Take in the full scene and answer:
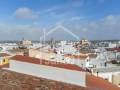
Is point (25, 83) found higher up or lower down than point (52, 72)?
lower down

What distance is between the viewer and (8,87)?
5.69 m

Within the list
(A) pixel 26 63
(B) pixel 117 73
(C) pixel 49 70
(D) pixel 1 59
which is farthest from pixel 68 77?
(D) pixel 1 59

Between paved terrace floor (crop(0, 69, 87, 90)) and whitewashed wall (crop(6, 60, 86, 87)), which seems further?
paved terrace floor (crop(0, 69, 87, 90))

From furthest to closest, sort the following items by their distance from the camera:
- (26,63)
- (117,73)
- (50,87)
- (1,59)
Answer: (1,59), (117,73), (26,63), (50,87)

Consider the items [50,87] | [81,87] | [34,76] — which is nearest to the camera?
[81,87]

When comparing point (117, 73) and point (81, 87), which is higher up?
point (81, 87)

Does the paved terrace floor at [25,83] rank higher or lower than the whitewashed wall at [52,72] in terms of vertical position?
lower

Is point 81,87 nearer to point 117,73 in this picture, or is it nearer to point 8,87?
point 8,87

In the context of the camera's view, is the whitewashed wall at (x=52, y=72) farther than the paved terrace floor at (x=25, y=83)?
No

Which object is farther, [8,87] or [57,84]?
[8,87]

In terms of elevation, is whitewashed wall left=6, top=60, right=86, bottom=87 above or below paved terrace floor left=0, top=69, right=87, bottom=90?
above

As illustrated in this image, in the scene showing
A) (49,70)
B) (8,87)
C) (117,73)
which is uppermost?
(49,70)

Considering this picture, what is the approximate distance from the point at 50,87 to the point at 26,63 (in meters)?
1.04

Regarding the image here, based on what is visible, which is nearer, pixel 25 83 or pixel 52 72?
pixel 52 72
